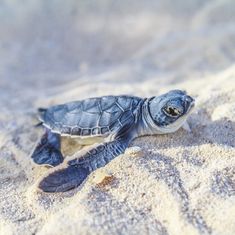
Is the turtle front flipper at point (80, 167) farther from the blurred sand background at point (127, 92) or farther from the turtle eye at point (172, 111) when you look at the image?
the turtle eye at point (172, 111)

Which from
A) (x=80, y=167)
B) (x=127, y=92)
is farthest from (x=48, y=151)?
(x=127, y=92)

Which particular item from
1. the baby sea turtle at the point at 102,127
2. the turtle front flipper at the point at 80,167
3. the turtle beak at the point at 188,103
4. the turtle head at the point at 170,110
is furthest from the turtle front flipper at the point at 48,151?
the turtle beak at the point at 188,103

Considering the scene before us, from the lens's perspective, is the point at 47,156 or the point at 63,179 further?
the point at 47,156

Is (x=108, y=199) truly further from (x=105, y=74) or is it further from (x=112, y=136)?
(x=105, y=74)

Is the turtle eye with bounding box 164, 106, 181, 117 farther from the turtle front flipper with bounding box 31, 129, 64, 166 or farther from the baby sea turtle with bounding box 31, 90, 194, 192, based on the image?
the turtle front flipper with bounding box 31, 129, 64, 166

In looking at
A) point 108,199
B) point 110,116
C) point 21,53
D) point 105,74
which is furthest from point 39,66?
point 108,199

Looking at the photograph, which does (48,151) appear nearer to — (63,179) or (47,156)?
(47,156)

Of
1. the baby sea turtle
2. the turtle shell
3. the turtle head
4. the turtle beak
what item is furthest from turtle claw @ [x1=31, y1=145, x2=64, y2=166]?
the turtle beak
